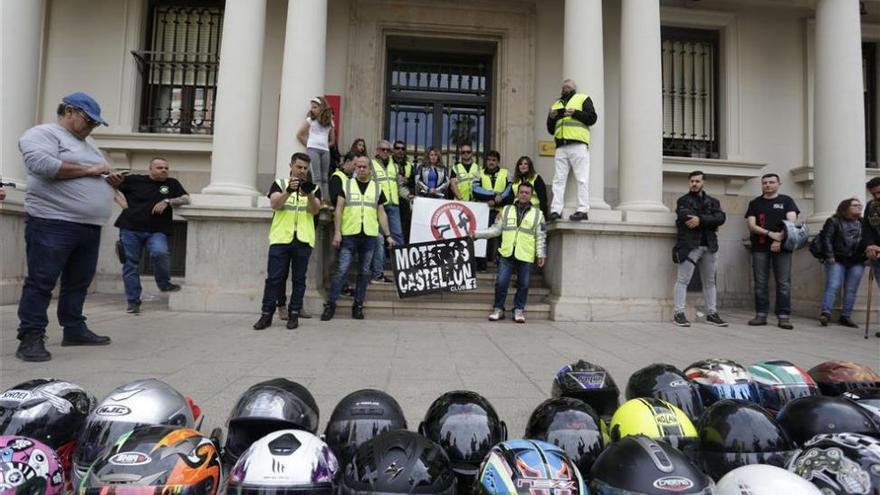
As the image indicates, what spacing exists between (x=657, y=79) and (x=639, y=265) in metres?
3.02

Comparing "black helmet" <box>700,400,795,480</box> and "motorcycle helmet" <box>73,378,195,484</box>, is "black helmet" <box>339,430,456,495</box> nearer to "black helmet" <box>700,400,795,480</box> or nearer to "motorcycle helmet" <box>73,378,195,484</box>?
"motorcycle helmet" <box>73,378,195,484</box>

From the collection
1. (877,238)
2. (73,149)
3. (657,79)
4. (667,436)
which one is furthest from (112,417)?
(877,238)

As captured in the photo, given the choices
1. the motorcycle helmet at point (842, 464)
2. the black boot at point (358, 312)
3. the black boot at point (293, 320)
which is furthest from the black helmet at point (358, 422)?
the black boot at point (358, 312)

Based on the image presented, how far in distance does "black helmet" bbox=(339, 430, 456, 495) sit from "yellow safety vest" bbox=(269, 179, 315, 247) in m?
4.70

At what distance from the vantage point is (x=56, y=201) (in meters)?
4.19

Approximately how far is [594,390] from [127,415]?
6.81 feet

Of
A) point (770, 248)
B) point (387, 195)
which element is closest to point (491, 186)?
point (387, 195)

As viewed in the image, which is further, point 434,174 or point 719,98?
point 719,98

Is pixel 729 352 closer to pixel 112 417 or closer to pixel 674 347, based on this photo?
pixel 674 347

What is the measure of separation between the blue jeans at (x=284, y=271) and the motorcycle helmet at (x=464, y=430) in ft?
14.4

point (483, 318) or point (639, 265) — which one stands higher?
point (639, 265)

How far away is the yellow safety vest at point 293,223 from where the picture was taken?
6031mm

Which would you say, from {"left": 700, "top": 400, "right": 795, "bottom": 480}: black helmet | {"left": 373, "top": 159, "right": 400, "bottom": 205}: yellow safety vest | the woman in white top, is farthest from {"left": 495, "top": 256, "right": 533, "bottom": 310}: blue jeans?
{"left": 700, "top": 400, "right": 795, "bottom": 480}: black helmet

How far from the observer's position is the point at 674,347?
18.2ft
